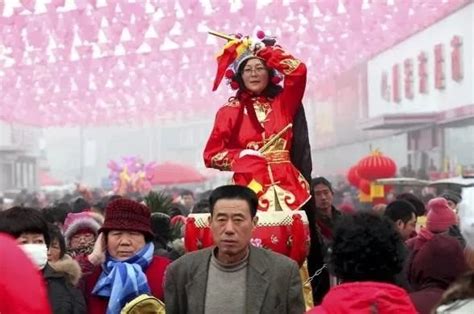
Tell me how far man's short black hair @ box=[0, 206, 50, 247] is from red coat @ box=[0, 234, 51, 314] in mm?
1424

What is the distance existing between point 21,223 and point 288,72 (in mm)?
2074

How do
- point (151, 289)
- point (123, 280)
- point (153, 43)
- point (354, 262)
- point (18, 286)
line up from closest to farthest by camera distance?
point (18, 286) → point (354, 262) → point (123, 280) → point (151, 289) → point (153, 43)

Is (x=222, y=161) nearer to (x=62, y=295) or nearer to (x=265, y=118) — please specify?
(x=265, y=118)

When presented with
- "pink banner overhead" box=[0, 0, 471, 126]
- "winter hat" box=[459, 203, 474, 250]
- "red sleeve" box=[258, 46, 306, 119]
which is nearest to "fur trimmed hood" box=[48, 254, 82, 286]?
"red sleeve" box=[258, 46, 306, 119]

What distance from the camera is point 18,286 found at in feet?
10.9

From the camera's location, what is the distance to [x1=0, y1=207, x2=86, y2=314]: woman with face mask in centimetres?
479

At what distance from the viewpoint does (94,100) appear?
33000 millimetres

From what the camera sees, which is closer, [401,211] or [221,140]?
[221,140]

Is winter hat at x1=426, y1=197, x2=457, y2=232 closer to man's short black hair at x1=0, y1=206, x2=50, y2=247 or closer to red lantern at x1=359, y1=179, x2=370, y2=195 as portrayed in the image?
man's short black hair at x1=0, y1=206, x2=50, y2=247

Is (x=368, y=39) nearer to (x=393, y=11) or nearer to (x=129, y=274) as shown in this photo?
(x=393, y=11)

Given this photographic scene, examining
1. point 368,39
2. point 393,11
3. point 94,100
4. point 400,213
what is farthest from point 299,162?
point 94,100

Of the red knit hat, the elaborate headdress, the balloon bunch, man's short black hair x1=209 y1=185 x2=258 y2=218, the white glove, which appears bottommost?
the balloon bunch

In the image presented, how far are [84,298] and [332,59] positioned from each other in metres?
23.2

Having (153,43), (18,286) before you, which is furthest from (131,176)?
(18,286)
